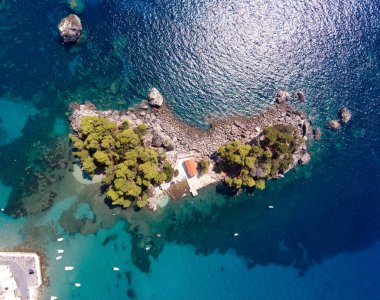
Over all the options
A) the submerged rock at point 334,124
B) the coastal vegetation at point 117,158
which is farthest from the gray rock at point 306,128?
the coastal vegetation at point 117,158

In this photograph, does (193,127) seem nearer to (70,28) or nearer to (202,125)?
(202,125)

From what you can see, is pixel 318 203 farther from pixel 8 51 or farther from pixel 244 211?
pixel 8 51

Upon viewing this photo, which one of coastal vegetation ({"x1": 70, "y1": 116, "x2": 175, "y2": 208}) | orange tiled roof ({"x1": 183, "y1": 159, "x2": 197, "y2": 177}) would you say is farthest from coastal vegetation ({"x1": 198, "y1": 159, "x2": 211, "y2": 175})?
coastal vegetation ({"x1": 70, "y1": 116, "x2": 175, "y2": 208})

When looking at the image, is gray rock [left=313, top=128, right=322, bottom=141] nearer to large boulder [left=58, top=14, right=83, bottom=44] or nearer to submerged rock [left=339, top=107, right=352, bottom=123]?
submerged rock [left=339, top=107, right=352, bottom=123]

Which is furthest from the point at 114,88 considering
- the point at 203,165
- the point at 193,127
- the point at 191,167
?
the point at 203,165

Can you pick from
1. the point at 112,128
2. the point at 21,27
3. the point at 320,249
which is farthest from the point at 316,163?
the point at 21,27

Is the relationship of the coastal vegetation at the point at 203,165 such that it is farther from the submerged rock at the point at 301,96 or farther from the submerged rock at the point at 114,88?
the submerged rock at the point at 301,96
